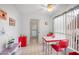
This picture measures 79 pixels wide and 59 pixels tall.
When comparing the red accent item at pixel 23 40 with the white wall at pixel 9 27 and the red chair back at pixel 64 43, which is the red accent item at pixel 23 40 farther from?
the red chair back at pixel 64 43

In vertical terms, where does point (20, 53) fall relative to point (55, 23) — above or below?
below

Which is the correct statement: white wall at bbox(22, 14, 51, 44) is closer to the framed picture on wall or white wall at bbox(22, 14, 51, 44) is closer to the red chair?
the framed picture on wall

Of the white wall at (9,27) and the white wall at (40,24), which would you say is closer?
the white wall at (9,27)

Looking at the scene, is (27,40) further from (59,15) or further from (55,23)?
(59,15)

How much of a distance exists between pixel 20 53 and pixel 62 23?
93 cm

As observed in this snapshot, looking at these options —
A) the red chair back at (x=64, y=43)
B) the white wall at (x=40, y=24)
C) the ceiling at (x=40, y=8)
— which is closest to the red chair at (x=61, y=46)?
the red chair back at (x=64, y=43)

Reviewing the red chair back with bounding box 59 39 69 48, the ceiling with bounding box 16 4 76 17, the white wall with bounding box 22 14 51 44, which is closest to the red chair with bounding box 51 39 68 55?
the red chair back with bounding box 59 39 69 48

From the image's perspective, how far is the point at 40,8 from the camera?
1.83 metres

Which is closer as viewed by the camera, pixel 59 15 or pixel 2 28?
pixel 2 28

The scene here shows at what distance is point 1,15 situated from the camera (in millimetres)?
1711

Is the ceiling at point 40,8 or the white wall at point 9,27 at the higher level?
the ceiling at point 40,8

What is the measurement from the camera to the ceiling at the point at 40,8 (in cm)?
176
